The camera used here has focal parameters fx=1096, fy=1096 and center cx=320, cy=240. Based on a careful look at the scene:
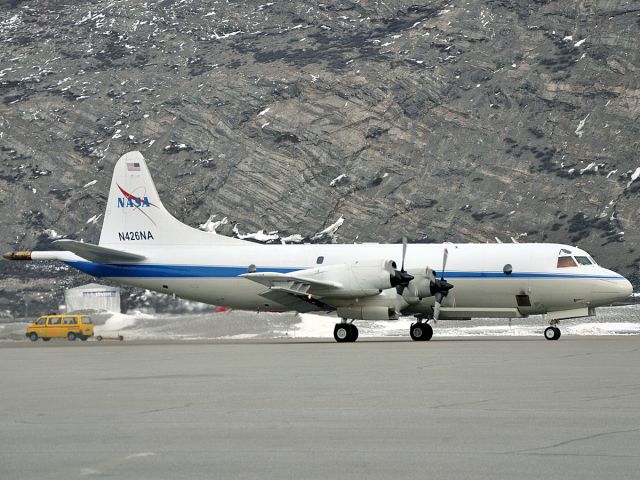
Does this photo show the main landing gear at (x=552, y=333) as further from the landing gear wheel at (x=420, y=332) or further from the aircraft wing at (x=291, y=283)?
the aircraft wing at (x=291, y=283)

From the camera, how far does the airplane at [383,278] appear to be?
46750mm

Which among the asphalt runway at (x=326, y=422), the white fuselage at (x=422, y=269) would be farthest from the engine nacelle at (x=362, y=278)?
the asphalt runway at (x=326, y=422)

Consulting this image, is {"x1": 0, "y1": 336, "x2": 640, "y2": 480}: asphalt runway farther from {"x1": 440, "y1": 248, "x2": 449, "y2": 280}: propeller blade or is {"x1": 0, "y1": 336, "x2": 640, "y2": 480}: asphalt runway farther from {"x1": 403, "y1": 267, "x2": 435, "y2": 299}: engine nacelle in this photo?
{"x1": 440, "y1": 248, "x2": 449, "y2": 280}: propeller blade

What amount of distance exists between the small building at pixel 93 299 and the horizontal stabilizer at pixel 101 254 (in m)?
46.0

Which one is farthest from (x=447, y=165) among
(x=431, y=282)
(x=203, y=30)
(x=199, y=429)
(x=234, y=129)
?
(x=199, y=429)

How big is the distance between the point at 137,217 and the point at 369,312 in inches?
630

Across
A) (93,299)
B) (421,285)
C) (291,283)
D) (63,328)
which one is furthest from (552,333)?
(93,299)

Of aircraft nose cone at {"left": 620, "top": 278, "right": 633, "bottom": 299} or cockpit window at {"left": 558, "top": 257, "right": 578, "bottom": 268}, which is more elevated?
cockpit window at {"left": 558, "top": 257, "right": 578, "bottom": 268}

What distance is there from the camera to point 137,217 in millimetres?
57062

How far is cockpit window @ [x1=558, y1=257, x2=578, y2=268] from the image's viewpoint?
47.7m

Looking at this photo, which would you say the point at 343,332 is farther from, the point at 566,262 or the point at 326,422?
the point at 326,422

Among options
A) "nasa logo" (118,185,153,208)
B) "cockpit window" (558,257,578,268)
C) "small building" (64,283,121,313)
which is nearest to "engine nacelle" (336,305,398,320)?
"cockpit window" (558,257,578,268)

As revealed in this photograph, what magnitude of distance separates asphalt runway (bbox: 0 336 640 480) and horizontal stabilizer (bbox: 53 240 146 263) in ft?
80.1

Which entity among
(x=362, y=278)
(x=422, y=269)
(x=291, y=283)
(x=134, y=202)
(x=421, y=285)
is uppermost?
(x=134, y=202)
